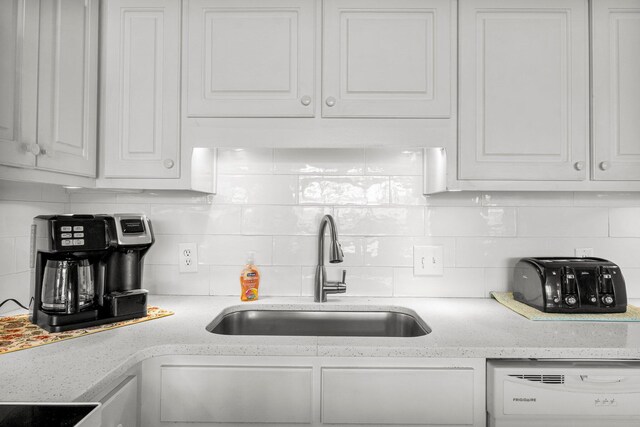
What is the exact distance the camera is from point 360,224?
1770mm

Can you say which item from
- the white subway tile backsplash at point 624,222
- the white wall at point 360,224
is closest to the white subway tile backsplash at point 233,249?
the white wall at point 360,224

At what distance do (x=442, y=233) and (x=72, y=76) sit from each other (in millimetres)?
1546

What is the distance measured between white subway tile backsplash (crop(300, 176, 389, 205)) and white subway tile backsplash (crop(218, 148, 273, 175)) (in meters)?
0.17

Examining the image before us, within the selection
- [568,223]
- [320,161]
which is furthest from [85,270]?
[568,223]

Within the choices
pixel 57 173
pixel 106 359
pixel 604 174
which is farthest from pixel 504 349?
pixel 57 173

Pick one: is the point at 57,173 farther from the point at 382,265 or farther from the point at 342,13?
the point at 382,265

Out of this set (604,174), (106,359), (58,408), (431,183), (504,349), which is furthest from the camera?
(431,183)

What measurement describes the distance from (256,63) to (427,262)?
107 cm

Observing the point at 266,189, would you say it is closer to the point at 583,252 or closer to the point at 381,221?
the point at 381,221

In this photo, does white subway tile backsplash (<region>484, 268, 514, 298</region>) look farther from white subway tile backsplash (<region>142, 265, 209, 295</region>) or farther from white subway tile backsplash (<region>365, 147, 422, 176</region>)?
white subway tile backsplash (<region>142, 265, 209, 295</region>)

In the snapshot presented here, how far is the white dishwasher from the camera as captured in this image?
112cm

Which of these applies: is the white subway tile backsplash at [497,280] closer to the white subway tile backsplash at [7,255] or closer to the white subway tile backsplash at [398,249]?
the white subway tile backsplash at [398,249]

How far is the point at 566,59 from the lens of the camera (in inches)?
57.8

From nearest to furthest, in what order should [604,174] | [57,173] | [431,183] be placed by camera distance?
1. [57,173]
2. [604,174]
3. [431,183]
